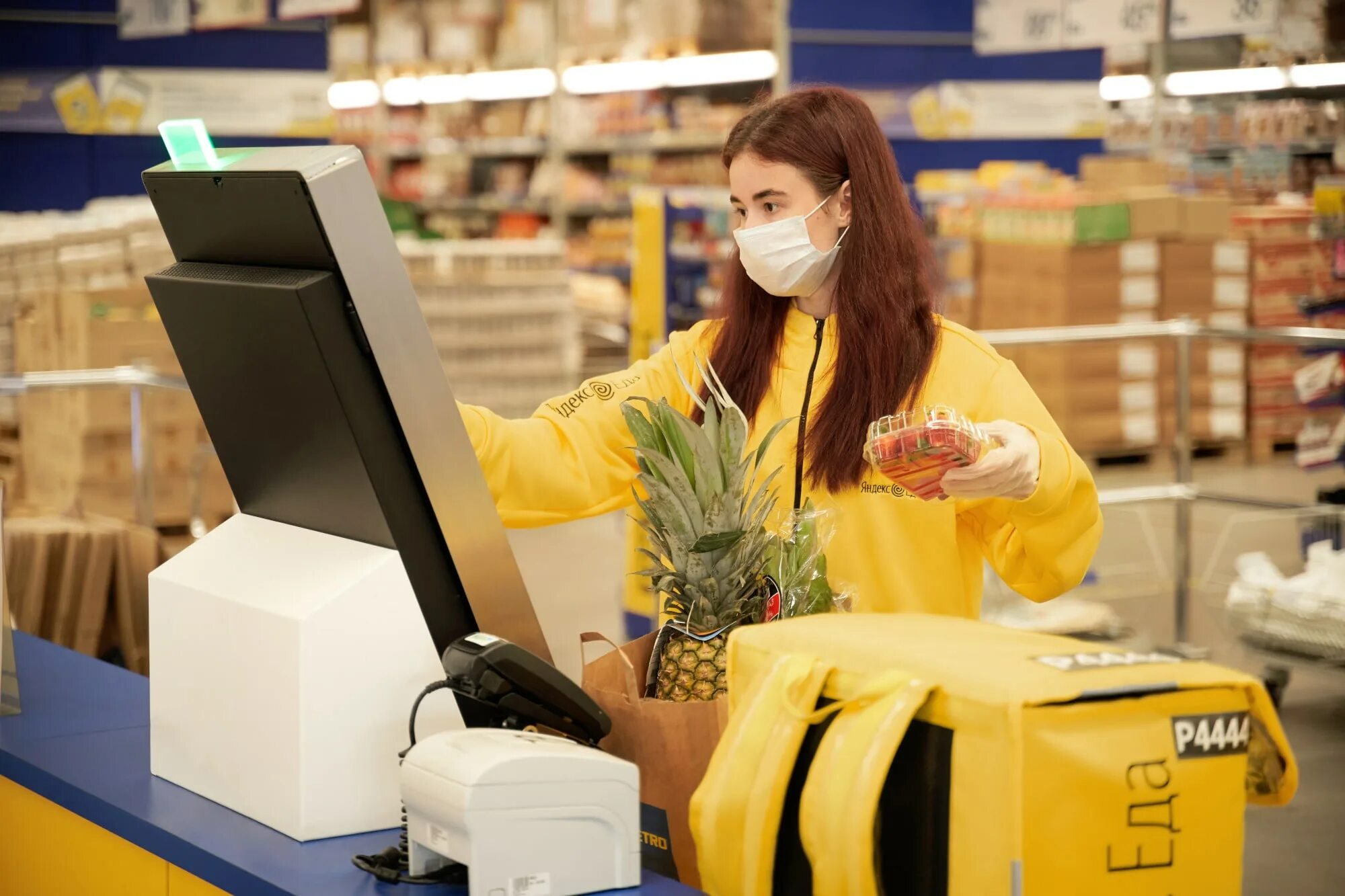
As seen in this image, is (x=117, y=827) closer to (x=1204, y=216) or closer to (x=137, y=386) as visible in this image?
(x=137, y=386)

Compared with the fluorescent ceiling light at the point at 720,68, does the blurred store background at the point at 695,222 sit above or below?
below

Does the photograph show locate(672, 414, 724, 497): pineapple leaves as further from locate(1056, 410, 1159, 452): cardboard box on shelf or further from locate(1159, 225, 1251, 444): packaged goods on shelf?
locate(1159, 225, 1251, 444): packaged goods on shelf

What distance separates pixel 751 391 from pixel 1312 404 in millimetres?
8335

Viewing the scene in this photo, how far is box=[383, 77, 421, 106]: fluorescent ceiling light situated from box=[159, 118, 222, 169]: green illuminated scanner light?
43.9 ft

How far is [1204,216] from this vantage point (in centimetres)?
961

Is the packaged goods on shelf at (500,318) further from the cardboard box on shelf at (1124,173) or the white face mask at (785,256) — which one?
the cardboard box on shelf at (1124,173)

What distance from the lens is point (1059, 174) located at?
11.8 m

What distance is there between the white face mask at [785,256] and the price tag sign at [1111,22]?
6243mm

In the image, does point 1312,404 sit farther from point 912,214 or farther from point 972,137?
point 912,214

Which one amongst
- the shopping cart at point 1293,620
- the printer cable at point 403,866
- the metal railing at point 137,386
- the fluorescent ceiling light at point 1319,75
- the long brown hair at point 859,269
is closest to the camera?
the printer cable at point 403,866

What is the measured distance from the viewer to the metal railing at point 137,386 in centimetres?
449

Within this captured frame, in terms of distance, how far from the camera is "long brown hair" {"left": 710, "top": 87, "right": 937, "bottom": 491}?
2066 mm

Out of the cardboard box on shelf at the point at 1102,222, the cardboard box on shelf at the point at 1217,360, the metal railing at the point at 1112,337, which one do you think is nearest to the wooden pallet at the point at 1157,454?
the cardboard box on shelf at the point at 1217,360

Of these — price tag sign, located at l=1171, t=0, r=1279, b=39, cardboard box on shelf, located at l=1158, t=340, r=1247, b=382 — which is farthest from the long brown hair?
cardboard box on shelf, located at l=1158, t=340, r=1247, b=382
